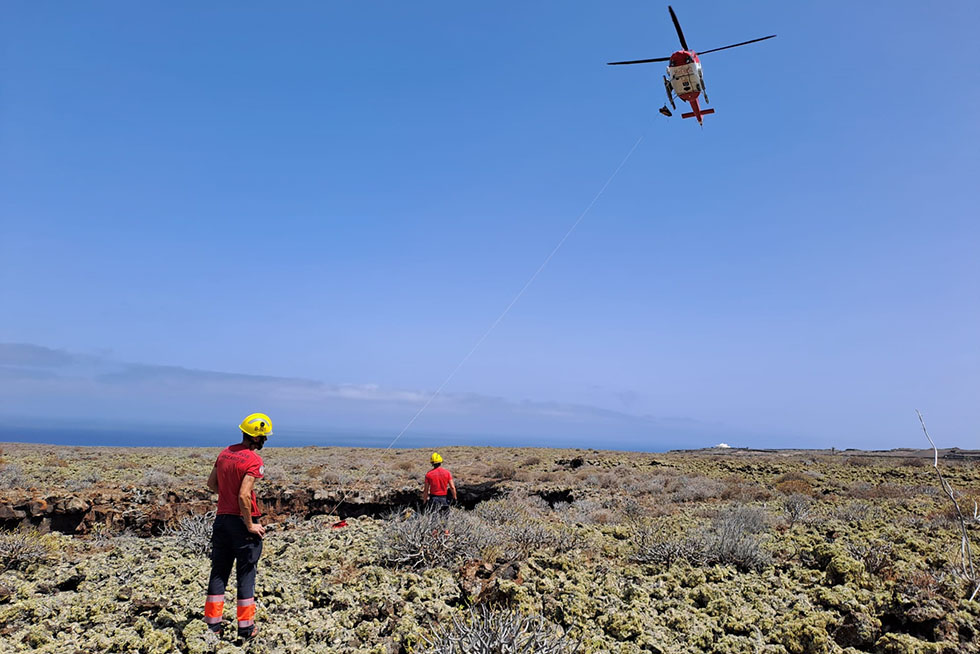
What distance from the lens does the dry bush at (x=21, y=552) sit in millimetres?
6541

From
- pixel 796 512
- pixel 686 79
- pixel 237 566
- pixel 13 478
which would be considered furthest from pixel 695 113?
pixel 13 478

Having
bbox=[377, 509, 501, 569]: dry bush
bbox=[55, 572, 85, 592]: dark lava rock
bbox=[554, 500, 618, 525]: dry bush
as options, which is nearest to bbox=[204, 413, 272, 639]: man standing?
bbox=[377, 509, 501, 569]: dry bush

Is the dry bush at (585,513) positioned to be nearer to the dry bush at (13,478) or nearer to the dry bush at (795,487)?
the dry bush at (795,487)

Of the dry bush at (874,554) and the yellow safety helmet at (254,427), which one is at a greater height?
the yellow safety helmet at (254,427)

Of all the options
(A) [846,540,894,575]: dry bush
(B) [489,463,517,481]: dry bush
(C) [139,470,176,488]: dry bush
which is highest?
(A) [846,540,894,575]: dry bush

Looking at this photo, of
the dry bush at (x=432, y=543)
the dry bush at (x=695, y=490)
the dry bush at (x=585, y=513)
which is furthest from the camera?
the dry bush at (x=695, y=490)

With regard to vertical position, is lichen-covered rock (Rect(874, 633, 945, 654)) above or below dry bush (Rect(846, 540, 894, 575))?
below

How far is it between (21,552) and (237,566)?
4.14 metres

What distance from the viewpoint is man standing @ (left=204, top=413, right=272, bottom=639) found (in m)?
4.88

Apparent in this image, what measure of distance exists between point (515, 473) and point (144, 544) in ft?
50.4

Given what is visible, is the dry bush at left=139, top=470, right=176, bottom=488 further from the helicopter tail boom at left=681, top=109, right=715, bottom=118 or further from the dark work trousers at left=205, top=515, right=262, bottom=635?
the helicopter tail boom at left=681, top=109, right=715, bottom=118

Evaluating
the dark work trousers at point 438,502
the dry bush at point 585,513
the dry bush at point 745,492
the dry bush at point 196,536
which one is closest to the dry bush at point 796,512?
the dry bush at point 745,492

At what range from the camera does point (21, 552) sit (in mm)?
6668

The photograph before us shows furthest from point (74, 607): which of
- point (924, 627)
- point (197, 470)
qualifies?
point (197, 470)
